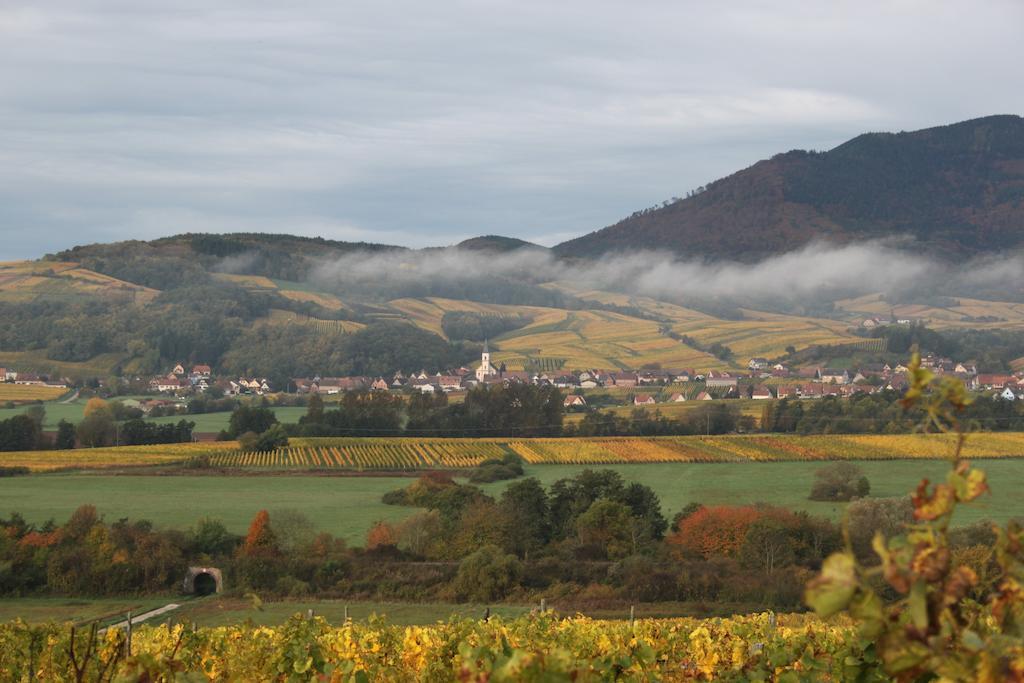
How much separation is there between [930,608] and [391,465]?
5008cm

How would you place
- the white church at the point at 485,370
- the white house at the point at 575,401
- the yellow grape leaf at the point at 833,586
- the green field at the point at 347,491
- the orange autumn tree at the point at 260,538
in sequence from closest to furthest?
the yellow grape leaf at the point at 833,586 < the orange autumn tree at the point at 260,538 < the green field at the point at 347,491 < the white house at the point at 575,401 < the white church at the point at 485,370

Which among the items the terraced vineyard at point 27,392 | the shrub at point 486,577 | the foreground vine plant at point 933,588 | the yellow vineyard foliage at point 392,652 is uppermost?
the foreground vine plant at point 933,588

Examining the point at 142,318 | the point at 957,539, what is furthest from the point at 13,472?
the point at 142,318

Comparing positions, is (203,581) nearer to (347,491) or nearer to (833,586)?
(347,491)

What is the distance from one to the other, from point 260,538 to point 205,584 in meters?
3.14

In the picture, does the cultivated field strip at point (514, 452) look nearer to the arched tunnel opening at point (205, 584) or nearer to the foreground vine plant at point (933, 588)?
the arched tunnel opening at point (205, 584)

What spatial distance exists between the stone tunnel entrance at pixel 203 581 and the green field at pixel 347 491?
212 inches

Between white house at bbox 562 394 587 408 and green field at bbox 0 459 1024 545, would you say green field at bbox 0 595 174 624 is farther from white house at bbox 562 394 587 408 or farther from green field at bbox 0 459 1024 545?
white house at bbox 562 394 587 408

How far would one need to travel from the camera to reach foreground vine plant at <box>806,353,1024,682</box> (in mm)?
1800

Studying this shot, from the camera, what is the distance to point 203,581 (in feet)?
94.6

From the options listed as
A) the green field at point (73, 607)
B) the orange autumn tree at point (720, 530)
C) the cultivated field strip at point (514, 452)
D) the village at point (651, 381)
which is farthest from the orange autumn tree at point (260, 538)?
the village at point (651, 381)

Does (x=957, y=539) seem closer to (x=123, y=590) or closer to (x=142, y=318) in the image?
(x=123, y=590)

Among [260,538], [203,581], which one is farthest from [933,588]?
[260,538]

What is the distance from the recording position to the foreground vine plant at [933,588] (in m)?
1.80
